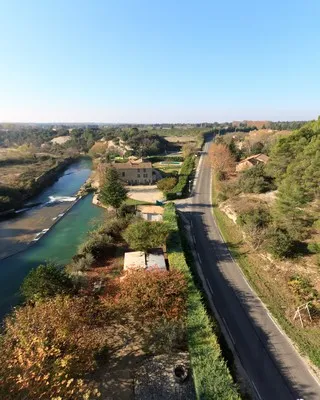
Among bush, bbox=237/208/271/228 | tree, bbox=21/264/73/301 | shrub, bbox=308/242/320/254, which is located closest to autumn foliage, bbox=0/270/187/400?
tree, bbox=21/264/73/301

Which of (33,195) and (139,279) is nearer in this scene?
(139,279)

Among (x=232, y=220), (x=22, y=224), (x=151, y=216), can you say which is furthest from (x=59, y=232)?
(x=232, y=220)

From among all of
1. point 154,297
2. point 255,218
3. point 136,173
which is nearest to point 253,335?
point 154,297

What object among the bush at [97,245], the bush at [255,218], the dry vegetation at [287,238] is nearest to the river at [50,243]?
the bush at [97,245]

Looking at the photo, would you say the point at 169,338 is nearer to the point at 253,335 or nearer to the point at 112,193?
the point at 253,335

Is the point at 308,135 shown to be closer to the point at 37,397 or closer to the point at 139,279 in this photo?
the point at 139,279
